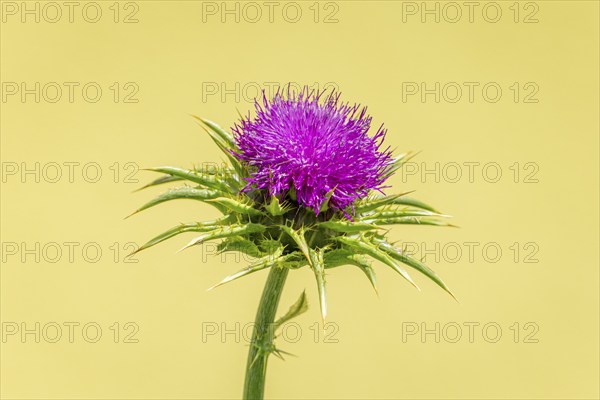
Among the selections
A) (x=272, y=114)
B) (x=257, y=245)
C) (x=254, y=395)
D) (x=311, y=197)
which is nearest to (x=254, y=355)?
Answer: (x=254, y=395)

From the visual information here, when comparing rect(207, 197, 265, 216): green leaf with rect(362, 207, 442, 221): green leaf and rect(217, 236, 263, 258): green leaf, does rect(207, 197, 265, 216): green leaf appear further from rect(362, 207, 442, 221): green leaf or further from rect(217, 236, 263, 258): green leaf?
rect(362, 207, 442, 221): green leaf

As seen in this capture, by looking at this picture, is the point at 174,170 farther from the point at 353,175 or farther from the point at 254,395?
the point at 254,395

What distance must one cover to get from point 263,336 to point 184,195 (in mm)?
491

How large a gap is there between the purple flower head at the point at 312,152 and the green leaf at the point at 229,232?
11cm

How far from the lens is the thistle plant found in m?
2.34

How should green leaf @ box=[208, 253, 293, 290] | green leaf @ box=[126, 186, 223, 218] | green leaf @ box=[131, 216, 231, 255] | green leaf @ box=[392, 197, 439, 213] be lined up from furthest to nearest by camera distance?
green leaf @ box=[392, 197, 439, 213]
green leaf @ box=[126, 186, 223, 218]
green leaf @ box=[131, 216, 231, 255]
green leaf @ box=[208, 253, 293, 290]

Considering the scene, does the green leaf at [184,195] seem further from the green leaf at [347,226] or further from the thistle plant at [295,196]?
the green leaf at [347,226]

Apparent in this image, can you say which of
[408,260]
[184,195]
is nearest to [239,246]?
[184,195]

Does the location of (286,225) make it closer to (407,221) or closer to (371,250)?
(371,250)

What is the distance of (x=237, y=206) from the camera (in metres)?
2.34

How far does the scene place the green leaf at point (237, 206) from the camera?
7.57 feet

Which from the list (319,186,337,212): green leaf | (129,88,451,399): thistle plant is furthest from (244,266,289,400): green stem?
(319,186,337,212): green leaf

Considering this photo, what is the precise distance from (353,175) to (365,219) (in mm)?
165

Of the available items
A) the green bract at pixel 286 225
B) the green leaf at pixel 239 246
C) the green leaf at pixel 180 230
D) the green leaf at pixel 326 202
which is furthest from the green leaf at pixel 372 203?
the green leaf at pixel 180 230
